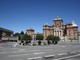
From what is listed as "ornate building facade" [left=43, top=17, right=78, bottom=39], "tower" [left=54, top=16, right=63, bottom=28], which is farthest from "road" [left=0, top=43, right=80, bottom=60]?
"tower" [left=54, top=16, right=63, bottom=28]

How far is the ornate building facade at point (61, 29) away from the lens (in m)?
167

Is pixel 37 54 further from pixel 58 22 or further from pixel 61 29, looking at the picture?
pixel 58 22

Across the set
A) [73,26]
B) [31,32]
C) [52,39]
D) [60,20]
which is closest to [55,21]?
[60,20]

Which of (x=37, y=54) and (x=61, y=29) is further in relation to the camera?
(x=61, y=29)

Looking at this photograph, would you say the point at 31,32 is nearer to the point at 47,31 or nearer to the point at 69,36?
the point at 47,31

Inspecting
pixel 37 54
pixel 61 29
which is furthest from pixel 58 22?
pixel 37 54

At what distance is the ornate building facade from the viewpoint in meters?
167

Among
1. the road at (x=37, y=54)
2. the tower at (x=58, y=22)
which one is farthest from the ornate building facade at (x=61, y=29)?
the road at (x=37, y=54)

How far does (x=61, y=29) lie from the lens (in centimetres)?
16762

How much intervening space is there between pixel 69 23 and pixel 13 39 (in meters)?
55.0

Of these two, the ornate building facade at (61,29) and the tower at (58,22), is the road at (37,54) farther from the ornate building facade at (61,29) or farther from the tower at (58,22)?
the tower at (58,22)

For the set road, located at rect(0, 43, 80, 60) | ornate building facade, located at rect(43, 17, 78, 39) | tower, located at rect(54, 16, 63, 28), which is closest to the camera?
road, located at rect(0, 43, 80, 60)

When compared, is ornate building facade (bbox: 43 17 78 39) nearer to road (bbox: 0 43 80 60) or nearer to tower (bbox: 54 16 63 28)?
tower (bbox: 54 16 63 28)

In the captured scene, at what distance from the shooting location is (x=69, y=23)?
171 m
